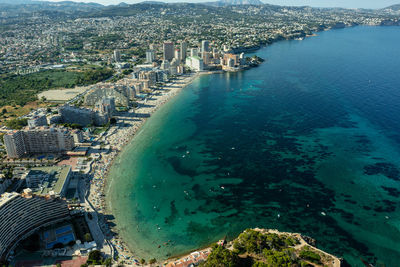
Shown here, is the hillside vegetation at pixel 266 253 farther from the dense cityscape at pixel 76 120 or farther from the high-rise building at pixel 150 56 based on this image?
the high-rise building at pixel 150 56

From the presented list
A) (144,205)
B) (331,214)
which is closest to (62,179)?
(144,205)

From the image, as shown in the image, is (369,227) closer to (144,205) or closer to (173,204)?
(173,204)

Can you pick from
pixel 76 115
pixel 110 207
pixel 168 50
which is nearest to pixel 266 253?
pixel 110 207

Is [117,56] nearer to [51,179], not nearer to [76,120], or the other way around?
[76,120]

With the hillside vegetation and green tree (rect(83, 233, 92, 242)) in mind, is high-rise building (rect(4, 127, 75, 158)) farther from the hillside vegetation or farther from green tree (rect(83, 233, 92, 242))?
the hillside vegetation

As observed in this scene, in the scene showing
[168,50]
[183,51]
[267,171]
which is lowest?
[267,171]

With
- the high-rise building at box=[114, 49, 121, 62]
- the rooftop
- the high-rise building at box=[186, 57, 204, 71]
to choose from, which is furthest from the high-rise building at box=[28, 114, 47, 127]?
the high-rise building at box=[114, 49, 121, 62]

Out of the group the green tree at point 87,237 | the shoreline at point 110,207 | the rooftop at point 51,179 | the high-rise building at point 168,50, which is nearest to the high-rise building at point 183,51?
the high-rise building at point 168,50
